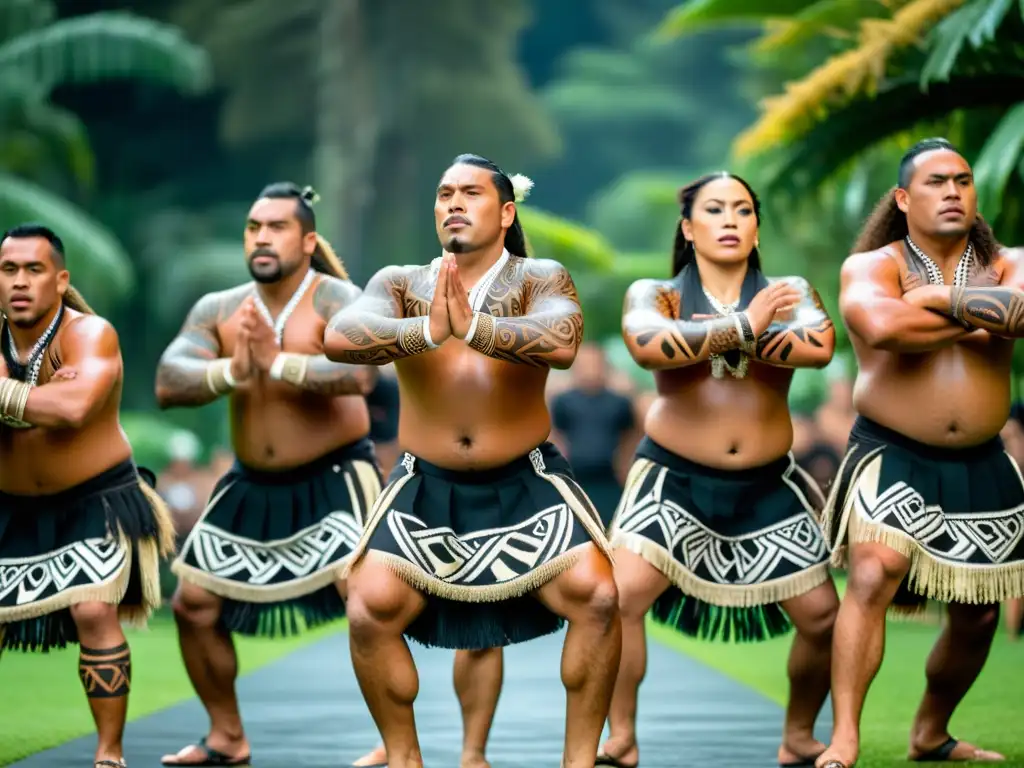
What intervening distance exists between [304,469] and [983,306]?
8.33 ft

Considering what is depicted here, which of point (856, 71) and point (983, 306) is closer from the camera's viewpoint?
point (983, 306)

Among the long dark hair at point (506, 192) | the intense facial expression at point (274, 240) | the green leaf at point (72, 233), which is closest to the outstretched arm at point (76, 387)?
the intense facial expression at point (274, 240)

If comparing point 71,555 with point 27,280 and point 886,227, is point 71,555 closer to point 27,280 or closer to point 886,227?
point 27,280

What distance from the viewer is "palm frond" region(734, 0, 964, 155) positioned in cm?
1073

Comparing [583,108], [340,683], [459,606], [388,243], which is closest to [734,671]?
[340,683]

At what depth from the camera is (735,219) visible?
247 inches

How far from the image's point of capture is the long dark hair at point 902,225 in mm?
6156

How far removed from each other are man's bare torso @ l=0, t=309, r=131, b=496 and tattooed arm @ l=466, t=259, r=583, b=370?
1563 mm

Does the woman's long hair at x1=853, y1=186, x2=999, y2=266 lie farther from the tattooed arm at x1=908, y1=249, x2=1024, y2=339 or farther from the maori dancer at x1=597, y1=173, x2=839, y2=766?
the tattooed arm at x1=908, y1=249, x2=1024, y2=339

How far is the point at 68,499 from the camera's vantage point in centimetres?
623

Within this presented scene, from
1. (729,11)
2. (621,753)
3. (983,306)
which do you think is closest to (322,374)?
(621,753)

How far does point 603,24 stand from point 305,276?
141 feet

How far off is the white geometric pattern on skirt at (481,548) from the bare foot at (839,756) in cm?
106

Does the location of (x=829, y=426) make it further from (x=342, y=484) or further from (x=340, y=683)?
(x=342, y=484)
